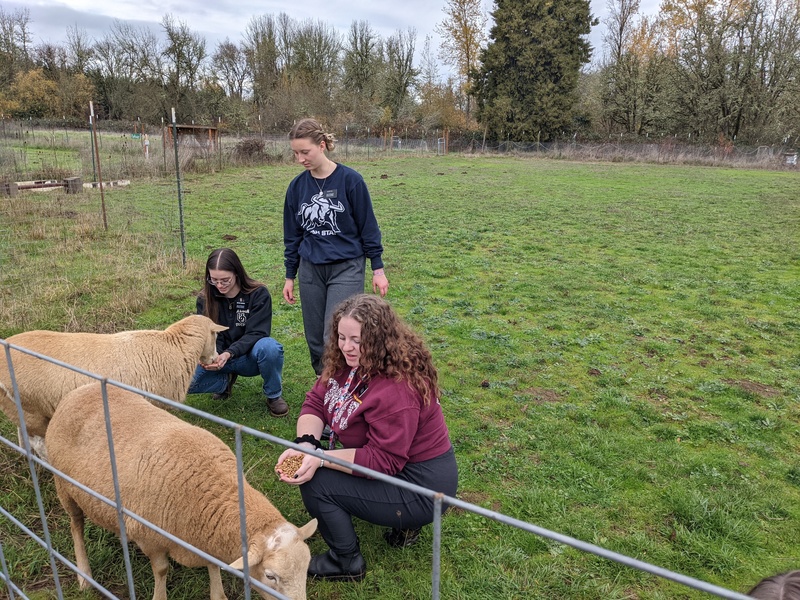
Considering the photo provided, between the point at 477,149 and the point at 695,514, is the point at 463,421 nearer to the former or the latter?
the point at 695,514

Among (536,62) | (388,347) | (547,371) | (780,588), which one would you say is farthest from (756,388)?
(536,62)

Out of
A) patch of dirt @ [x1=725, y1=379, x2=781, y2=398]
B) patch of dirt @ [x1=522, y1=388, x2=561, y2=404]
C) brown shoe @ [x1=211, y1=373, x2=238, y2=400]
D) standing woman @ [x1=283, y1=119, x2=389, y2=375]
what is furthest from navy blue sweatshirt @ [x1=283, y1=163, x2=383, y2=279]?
patch of dirt @ [x1=725, y1=379, x2=781, y2=398]

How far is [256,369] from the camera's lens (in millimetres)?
4543

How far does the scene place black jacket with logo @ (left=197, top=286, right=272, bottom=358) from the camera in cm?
441

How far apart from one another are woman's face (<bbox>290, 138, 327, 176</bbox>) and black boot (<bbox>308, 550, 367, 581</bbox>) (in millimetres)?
2601

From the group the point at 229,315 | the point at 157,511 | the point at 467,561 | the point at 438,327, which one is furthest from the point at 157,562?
the point at 438,327

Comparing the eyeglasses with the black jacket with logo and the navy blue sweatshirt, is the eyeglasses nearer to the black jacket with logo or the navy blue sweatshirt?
the black jacket with logo

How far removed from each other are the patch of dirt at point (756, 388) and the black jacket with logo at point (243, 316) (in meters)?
4.65

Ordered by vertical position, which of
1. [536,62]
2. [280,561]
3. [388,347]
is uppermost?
[536,62]

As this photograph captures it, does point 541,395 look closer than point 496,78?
Yes

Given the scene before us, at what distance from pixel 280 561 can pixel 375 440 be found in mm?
737

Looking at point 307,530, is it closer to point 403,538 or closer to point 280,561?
point 280,561

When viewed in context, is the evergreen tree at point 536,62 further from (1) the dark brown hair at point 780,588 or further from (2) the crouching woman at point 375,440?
(1) the dark brown hair at point 780,588

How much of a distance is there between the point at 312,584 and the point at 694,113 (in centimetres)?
4360
